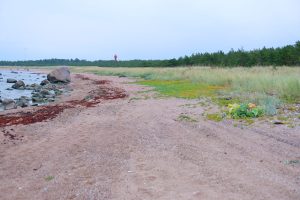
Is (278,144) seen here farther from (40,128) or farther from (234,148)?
(40,128)

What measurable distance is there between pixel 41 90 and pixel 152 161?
22.6 m

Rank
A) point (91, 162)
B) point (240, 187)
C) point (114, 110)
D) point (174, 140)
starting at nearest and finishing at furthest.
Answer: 1. point (240, 187)
2. point (91, 162)
3. point (174, 140)
4. point (114, 110)

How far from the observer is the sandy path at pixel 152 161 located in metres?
5.32

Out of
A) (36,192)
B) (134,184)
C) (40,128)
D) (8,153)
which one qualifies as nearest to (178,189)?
(134,184)

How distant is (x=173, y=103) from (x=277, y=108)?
3.98 metres

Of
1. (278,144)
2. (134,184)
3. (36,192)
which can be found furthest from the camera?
(278,144)

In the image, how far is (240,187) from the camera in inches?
205

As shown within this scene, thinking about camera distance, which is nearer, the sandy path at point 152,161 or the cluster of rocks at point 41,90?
the sandy path at point 152,161

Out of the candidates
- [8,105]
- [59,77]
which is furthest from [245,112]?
[59,77]

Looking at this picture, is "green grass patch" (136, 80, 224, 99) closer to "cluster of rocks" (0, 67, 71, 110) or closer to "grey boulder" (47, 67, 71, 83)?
"cluster of rocks" (0, 67, 71, 110)

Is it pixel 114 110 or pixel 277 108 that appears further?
pixel 114 110

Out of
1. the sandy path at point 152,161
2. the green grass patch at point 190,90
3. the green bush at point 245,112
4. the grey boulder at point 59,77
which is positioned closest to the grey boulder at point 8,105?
the green grass patch at point 190,90

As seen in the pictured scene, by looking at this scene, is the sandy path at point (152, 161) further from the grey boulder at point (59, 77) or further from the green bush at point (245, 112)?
the grey boulder at point (59, 77)

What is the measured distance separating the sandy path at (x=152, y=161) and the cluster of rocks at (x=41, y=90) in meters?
9.73
